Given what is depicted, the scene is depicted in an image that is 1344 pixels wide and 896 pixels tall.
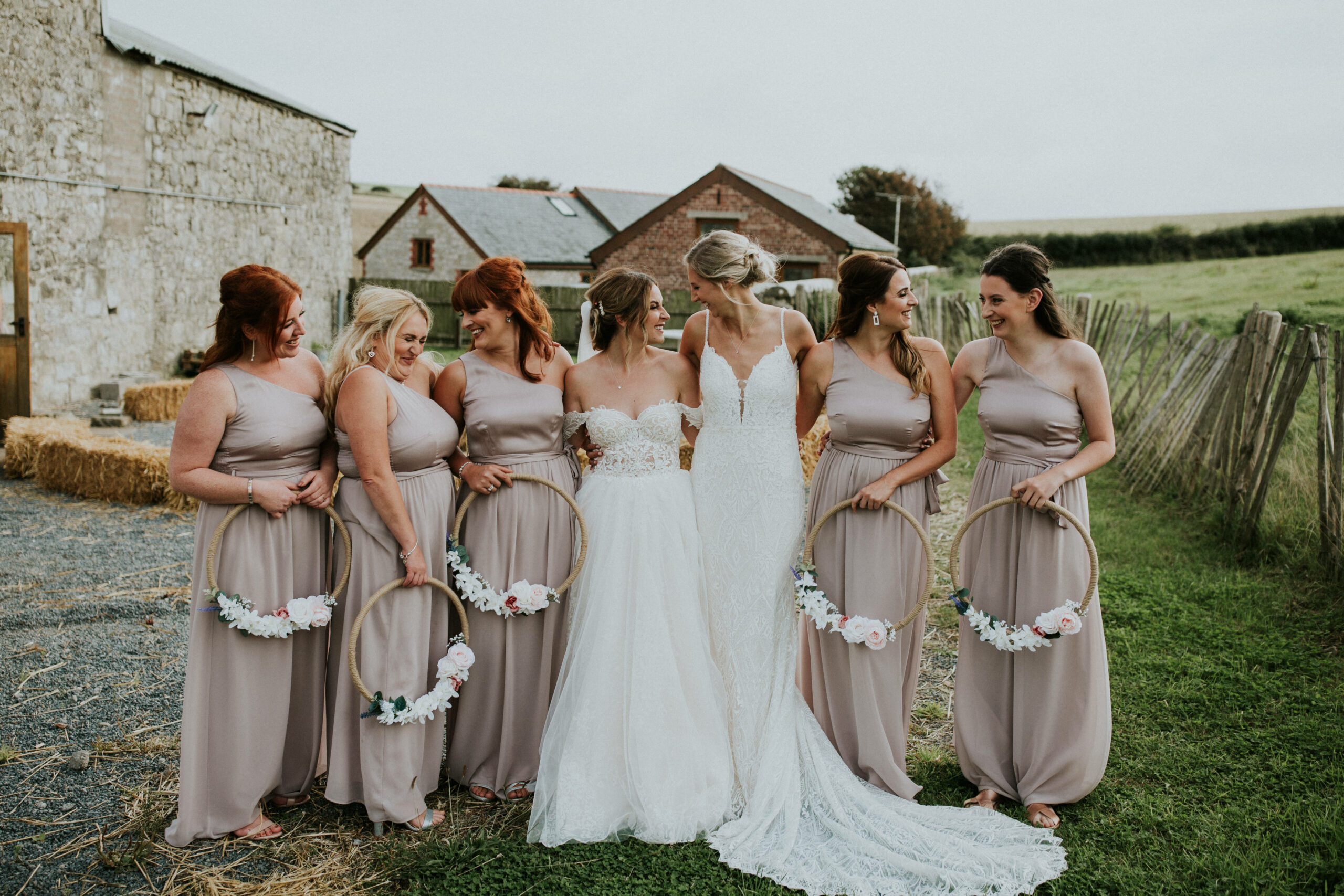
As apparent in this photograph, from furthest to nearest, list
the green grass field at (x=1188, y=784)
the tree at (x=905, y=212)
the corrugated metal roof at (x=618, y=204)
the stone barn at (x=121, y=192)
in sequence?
the tree at (x=905, y=212), the corrugated metal roof at (x=618, y=204), the stone barn at (x=121, y=192), the green grass field at (x=1188, y=784)

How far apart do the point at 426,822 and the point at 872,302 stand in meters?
2.89

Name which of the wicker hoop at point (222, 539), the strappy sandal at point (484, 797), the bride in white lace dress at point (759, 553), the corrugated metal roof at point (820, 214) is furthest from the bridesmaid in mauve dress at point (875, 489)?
the corrugated metal roof at point (820, 214)

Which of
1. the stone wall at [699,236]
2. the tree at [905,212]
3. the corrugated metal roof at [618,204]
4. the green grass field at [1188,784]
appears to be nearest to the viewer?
the green grass field at [1188,784]

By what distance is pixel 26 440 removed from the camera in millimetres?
10055

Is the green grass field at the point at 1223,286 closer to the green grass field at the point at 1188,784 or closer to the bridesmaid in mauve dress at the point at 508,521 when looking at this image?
the green grass field at the point at 1188,784

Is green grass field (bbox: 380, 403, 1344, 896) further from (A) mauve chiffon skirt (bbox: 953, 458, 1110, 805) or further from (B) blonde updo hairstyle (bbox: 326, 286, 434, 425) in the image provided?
(B) blonde updo hairstyle (bbox: 326, 286, 434, 425)

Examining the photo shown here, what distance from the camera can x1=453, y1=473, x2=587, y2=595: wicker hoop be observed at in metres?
3.95

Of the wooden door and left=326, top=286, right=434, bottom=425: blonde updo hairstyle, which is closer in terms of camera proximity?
left=326, top=286, right=434, bottom=425: blonde updo hairstyle

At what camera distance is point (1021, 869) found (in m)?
3.53

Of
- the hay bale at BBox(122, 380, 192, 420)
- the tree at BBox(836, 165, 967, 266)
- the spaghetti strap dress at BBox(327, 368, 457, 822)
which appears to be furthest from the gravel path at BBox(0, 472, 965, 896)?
the tree at BBox(836, 165, 967, 266)

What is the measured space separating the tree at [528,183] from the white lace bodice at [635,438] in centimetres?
7340

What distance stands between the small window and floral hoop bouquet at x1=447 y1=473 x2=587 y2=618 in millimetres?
33717

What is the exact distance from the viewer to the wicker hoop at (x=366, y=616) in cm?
358

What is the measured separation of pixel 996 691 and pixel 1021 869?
87 centimetres
